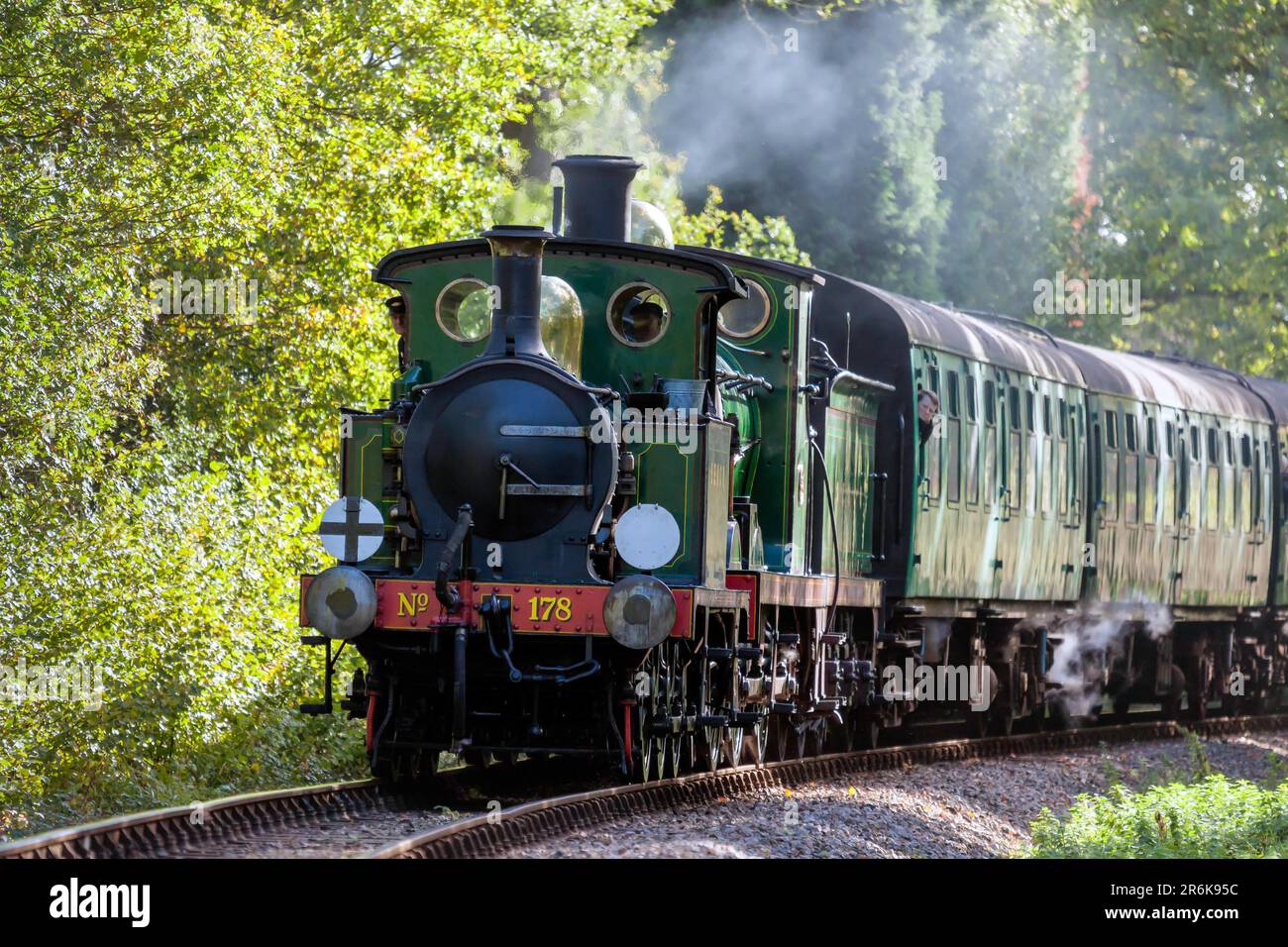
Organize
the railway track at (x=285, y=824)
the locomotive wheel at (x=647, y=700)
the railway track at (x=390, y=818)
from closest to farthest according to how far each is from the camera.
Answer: the railway track at (x=285, y=824) → the railway track at (x=390, y=818) → the locomotive wheel at (x=647, y=700)

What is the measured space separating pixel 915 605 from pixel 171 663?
565 centimetres

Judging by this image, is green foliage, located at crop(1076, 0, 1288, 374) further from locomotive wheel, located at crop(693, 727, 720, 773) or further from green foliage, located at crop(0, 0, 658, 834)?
locomotive wheel, located at crop(693, 727, 720, 773)

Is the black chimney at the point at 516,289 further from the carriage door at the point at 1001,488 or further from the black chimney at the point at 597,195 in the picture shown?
the carriage door at the point at 1001,488

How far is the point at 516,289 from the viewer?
416 inches

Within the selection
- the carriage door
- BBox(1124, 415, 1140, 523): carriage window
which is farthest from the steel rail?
BBox(1124, 415, 1140, 523): carriage window

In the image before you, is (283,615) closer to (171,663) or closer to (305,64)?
(171,663)

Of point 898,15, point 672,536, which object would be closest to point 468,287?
point 672,536

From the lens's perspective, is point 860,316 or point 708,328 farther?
point 860,316

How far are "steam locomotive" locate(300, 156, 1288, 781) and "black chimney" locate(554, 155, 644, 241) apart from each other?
0.02 m

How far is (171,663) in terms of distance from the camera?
42.1 feet

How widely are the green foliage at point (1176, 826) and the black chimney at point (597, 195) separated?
4.45 metres

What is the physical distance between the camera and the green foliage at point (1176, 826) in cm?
1062

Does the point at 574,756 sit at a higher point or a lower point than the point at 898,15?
lower

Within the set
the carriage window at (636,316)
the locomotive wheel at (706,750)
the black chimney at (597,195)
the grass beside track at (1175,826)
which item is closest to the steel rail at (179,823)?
the locomotive wheel at (706,750)
